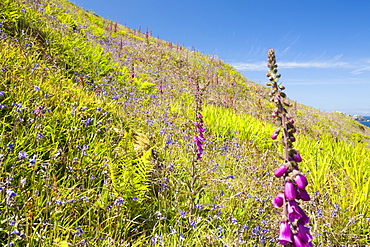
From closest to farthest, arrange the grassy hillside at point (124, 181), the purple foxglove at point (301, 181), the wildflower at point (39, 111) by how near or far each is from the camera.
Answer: the purple foxglove at point (301, 181) → the grassy hillside at point (124, 181) → the wildflower at point (39, 111)

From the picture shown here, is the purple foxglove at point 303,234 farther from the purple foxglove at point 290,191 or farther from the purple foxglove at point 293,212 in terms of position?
the purple foxglove at point 290,191

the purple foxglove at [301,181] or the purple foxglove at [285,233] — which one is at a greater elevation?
the purple foxglove at [301,181]

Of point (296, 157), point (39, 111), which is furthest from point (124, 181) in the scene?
point (296, 157)

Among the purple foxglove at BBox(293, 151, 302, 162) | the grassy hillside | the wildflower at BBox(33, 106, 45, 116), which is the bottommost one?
the grassy hillside

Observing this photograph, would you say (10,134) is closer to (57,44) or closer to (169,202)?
(169,202)

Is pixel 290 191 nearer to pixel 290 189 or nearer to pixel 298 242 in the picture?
pixel 290 189

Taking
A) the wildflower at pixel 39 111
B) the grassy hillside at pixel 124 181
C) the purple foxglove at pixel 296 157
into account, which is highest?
the wildflower at pixel 39 111

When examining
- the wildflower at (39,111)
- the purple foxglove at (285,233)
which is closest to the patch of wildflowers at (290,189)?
the purple foxglove at (285,233)

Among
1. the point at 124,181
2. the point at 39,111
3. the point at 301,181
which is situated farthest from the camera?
the point at 39,111

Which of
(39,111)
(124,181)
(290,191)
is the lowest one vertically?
(124,181)

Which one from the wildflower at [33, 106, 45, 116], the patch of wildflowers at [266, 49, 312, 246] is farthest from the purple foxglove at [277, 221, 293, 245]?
the wildflower at [33, 106, 45, 116]

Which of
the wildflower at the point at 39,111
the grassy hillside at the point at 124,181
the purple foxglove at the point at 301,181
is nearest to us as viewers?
the purple foxglove at the point at 301,181

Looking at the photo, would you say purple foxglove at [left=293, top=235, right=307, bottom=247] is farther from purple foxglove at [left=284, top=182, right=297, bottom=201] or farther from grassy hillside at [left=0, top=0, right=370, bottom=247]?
grassy hillside at [left=0, top=0, right=370, bottom=247]

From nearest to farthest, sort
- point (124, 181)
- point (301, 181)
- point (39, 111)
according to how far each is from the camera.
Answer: point (301, 181), point (124, 181), point (39, 111)
